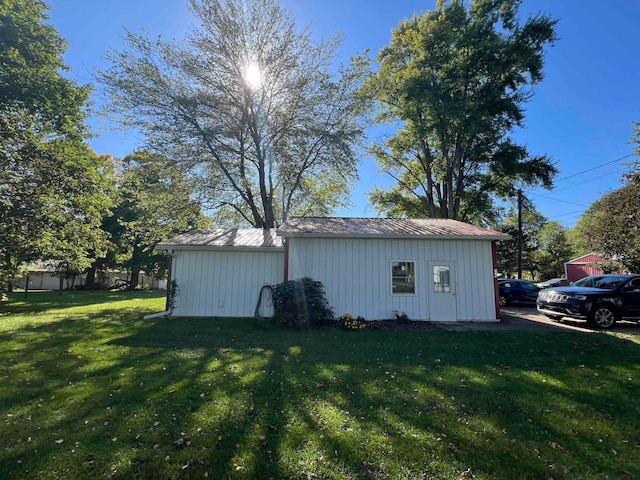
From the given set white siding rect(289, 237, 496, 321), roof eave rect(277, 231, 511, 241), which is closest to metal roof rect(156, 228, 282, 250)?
roof eave rect(277, 231, 511, 241)

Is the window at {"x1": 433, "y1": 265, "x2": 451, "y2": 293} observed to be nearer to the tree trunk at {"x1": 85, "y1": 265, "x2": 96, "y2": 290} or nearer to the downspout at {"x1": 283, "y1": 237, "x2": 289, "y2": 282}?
the downspout at {"x1": 283, "y1": 237, "x2": 289, "y2": 282}

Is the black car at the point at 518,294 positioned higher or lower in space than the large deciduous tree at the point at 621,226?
lower

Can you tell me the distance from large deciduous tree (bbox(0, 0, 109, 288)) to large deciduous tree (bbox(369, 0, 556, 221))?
14.6 metres

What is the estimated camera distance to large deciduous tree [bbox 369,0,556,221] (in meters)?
18.5

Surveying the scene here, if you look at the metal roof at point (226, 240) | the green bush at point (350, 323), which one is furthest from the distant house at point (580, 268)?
the metal roof at point (226, 240)

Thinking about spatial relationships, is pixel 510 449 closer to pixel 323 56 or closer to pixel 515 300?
pixel 515 300

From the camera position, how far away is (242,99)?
1572 cm

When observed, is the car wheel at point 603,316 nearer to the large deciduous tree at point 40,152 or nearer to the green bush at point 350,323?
the green bush at point 350,323

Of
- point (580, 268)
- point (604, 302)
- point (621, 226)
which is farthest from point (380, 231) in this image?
point (580, 268)

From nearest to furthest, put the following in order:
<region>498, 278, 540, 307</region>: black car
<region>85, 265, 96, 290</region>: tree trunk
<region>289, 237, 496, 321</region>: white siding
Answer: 1. <region>289, 237, 496, 321</region>: white siding
2. <region>498, 278, 540, 307</region>: black car
3. <region>85, 265, 96, 290</region>: tree trunk

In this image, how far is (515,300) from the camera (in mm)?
15602

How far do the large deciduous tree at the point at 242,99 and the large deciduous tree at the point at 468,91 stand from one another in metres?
3.67

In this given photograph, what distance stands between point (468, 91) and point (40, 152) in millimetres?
21930

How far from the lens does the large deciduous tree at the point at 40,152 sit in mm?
12609
